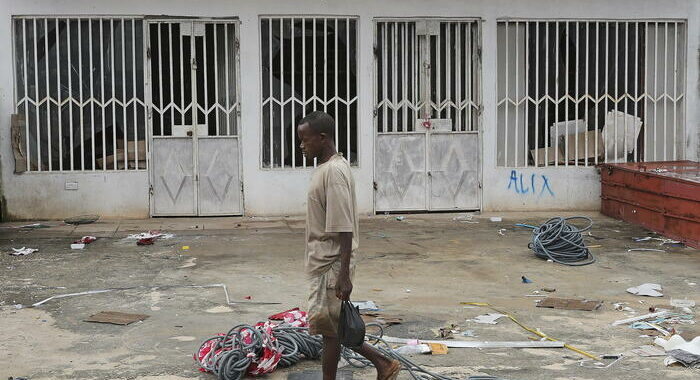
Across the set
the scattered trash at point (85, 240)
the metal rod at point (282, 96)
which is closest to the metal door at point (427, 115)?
the metal rod at point (282, 96)

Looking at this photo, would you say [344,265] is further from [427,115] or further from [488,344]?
[427,115]

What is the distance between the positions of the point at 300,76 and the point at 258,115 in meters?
0.80

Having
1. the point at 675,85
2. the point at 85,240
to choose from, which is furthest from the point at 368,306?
the point at 675,85

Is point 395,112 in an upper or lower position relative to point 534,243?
upper

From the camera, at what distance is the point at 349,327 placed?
5.40 meters

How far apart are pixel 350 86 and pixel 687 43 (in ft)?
16.3

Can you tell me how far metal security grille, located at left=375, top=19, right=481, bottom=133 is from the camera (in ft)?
43.6

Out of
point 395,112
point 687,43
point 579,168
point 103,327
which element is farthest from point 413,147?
point 103,327

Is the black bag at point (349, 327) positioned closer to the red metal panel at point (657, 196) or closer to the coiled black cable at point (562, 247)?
the coiled black cable at point (562, 247)

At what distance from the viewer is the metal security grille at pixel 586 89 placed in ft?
44.4

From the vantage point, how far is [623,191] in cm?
1279

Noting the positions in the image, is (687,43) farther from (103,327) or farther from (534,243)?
(103,327)

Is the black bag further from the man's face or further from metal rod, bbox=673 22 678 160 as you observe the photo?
metal rod, bbox=673 22 678 160

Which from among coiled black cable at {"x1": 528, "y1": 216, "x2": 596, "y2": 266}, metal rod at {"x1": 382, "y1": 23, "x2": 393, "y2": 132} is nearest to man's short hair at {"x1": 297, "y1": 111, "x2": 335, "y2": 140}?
coiled black cable at {"x1": 528, "y1": 216, "x2": 596, "y2": 266}
